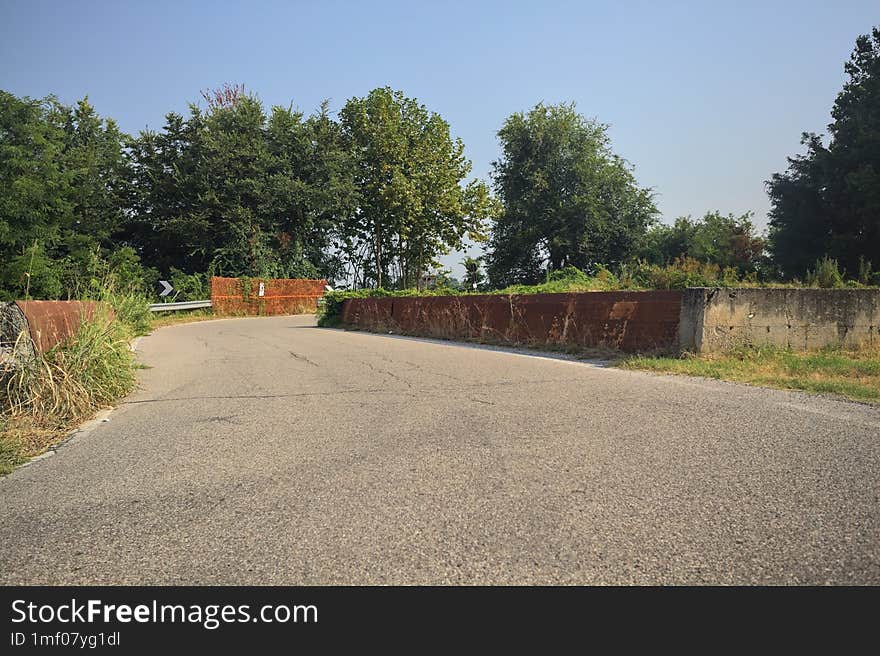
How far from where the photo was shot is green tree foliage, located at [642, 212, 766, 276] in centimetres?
4462

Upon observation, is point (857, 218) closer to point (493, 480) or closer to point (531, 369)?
point (531, 369)

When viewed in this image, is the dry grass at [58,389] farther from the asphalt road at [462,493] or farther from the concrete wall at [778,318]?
the concrete wall at [778,318]

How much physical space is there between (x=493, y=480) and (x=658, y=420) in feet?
7.46

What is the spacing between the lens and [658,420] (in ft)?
18.1

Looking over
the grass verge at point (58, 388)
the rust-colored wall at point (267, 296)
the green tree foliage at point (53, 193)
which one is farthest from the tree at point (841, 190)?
the green tree foliage at point (53, 193)

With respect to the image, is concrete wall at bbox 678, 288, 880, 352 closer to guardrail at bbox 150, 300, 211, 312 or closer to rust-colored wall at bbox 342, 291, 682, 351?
rust-colored wall at bbox 342, 291, 682, 351

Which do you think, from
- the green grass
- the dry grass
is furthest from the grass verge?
the green grass

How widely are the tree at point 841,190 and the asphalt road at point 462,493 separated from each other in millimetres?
26952

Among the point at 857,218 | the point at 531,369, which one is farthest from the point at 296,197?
the point at 531,369

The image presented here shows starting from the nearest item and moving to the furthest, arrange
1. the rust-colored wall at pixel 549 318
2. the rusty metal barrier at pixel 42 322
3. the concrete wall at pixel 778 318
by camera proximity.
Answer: the rusty metal barrier at pixel 42 322
the concrete wall at pixel 778 318
the rust-colored wall at pixel 549 318

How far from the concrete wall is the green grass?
24cm

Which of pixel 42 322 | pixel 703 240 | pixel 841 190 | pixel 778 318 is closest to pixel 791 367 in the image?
pixel 778 318

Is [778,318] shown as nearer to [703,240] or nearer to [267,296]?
[267,296]

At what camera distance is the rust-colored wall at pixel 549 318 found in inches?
434
